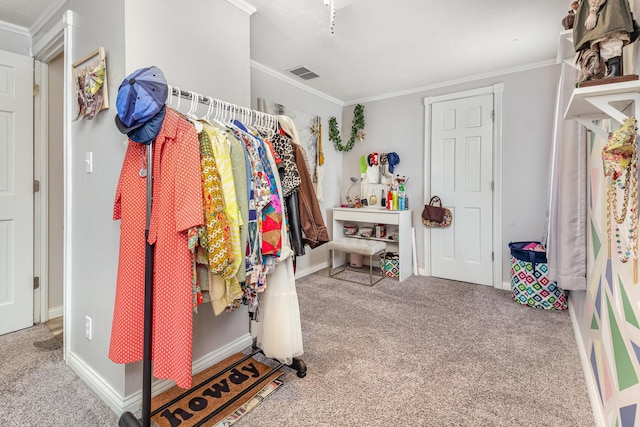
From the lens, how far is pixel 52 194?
2.68 metres

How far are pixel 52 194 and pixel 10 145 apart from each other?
1.46 ft

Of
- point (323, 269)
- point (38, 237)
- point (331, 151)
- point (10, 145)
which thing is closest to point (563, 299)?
→ point (323, 269)

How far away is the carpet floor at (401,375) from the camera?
1.58 m

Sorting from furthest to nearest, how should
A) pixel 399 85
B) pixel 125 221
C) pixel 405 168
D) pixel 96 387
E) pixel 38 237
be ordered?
pixel 405 168
pixel 399 85
pixel 38 237
pixel 96 387
pixel 125 221

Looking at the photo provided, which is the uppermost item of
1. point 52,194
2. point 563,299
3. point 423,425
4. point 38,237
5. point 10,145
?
point 10,145

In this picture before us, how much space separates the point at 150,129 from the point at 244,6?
4.40 feet

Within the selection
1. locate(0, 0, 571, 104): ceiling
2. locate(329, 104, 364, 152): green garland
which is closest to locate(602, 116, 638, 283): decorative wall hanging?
locate(0, 0, 571, 104): ceiling

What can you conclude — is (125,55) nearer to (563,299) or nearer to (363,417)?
(363,417)

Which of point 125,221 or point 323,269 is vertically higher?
point 125,221

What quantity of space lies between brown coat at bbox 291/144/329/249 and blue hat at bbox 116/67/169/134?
726mm

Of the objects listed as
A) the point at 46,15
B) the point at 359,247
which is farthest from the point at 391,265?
the point at 46,15

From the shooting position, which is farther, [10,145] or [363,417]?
[10,145]

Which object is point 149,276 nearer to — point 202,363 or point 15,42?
point 202,363

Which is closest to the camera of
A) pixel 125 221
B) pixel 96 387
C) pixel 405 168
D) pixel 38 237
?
pixel 125 221
